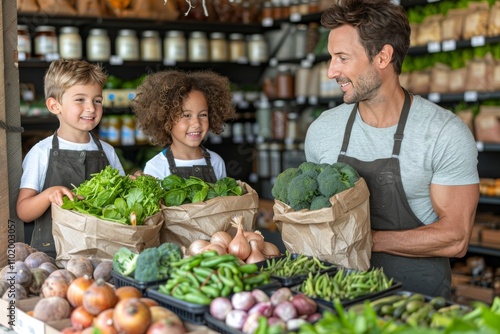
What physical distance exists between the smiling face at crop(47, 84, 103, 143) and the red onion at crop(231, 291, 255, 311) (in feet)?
5.30

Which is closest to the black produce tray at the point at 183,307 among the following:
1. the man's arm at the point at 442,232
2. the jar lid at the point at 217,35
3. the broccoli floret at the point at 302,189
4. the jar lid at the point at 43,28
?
the broccoli floret at the point at 302,189

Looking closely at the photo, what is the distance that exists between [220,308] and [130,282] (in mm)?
394

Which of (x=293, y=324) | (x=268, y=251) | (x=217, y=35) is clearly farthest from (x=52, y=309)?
(x=217, y=35)

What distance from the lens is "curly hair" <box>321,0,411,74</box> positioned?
8.78 ft

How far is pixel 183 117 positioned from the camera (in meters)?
3.40

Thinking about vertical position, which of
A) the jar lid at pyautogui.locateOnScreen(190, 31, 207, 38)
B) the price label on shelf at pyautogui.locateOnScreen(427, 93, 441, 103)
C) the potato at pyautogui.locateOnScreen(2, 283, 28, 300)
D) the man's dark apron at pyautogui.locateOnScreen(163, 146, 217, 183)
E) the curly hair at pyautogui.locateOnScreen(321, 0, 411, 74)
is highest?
the jar lid at pyautogui.locateOnScreen(190, 31, 207, 38)

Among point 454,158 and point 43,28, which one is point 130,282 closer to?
point 454,158

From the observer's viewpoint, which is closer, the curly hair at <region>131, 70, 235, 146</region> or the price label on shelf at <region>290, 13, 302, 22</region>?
the curly hair at <region>131, 70, 235, 146</region>

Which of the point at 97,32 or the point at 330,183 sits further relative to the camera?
the point at 97,32

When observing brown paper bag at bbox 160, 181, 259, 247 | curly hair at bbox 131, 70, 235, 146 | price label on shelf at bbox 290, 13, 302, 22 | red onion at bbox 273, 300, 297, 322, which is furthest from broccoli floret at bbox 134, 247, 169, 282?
price label on shelf at bbox 290, 13, 302, 22

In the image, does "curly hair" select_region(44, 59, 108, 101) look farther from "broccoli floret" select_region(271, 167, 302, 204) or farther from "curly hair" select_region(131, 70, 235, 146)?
"broccoli floret" select_region(271, 167, 302, 204)

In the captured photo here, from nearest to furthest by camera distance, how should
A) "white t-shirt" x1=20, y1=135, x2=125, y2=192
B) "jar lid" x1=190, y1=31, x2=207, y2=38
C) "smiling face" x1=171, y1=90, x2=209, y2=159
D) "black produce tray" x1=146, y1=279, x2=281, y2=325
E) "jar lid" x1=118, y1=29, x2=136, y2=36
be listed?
"black produce tray" x1=146, y1=279, x2=281, y2=325, "white t-shirt" x1=20, y1=135, x2=125, y2=192, "smiling face" x1=171, y1=90, x2=209, y2=159, "jar lid" x1=118, y1=29, x2=136, y2=36, "jar lid" x1=190, y1=31, x2=207, y2=38

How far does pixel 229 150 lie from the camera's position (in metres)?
7.33

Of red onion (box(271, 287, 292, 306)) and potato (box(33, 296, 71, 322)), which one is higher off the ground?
red onion (box(271, 287, 292, 306))
